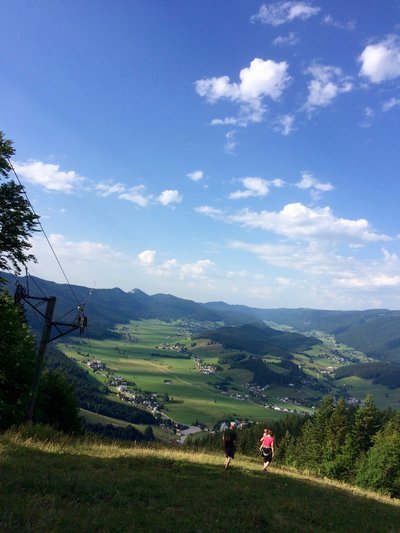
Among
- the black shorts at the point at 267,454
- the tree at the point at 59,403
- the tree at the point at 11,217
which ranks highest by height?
the tree at the point at 11,217

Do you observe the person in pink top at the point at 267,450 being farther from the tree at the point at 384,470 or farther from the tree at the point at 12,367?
the tree at the point at 384,470

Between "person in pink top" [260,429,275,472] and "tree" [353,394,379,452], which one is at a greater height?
"person in pink top" [260,429,275,472]

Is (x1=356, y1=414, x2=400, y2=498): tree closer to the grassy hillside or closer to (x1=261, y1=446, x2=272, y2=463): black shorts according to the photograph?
the grassy hillside

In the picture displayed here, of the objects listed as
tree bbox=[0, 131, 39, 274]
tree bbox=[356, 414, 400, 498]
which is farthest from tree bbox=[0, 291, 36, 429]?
tree bbox=[356, 414, 400, 498]

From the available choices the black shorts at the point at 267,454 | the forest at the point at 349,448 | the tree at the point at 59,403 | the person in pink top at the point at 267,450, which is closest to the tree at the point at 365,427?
the forest at the point at 349,448

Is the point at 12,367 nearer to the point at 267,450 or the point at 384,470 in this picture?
the point at 267,450

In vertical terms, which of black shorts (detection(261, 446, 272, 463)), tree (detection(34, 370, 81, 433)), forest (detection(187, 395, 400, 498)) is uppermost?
black shorts (detection(261, 446, 272, 463))

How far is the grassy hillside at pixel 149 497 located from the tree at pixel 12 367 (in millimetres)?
14254

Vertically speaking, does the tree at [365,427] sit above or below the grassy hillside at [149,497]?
below

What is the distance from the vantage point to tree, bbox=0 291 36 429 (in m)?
28.7

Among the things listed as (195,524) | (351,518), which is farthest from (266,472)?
(195,524)

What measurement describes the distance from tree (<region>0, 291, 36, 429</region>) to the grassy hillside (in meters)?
14.3

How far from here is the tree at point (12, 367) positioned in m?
28.7

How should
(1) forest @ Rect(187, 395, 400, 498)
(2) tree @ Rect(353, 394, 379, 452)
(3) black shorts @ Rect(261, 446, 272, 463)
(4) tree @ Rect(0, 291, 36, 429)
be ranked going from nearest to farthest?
(3) black shorts @ Rect(261, 446, 272, 463), (4) tree @ Rect(0, 291, 36, 429), (1) forest @ Rect(187, 395, 400, 498), (2) tree @ Rect(353, 394, 379, 452)
